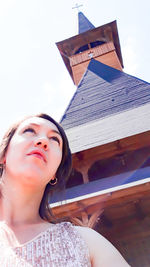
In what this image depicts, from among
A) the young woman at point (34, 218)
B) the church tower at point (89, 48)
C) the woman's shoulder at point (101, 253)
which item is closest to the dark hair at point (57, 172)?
the young woman at point (34, 218)

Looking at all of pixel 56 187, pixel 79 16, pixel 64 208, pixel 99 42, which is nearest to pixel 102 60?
pixel 99 42

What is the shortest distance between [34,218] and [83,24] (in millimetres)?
21358

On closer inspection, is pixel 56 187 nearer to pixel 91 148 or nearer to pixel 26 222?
pixel 26 222

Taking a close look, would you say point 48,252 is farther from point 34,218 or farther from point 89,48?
point 89,48

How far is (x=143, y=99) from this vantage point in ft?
29.3

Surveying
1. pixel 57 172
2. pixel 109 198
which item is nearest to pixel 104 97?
pixel 109 198

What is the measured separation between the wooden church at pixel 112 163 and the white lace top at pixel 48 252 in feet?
1.92

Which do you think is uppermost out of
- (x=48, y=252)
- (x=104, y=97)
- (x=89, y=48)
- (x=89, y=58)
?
(x=48, y=252)

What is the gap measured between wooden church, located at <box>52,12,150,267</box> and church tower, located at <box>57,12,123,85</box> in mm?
3094

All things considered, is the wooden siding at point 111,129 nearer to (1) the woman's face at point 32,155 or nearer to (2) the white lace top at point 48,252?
(1) the woman's face at point 32,155

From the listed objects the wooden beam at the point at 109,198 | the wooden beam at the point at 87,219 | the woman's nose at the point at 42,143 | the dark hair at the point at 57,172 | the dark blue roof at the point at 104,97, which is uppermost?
the woman's nose at the point at 42,143

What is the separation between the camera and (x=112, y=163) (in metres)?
Result: 7.21

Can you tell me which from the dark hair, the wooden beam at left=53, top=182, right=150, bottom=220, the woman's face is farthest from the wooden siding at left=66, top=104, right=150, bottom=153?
the woman's face

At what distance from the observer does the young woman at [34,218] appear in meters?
1.03
